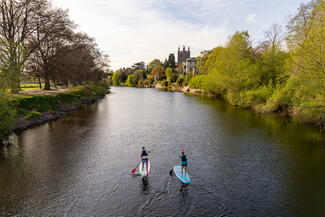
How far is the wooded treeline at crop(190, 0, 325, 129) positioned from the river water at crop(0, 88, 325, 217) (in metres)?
5.59

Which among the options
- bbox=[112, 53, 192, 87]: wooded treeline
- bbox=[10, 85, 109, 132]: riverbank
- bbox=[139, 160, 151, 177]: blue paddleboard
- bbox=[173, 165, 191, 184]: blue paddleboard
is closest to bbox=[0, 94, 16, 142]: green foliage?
bbox=[10, 85, 109, 132]: riverbank

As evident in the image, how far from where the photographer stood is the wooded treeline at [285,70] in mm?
28844

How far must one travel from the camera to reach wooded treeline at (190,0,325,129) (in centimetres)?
2884

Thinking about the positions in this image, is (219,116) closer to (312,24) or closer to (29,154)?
(312,24)

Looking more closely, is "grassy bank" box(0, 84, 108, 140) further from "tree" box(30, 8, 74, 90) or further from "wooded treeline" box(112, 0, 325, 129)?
"wooded treeline" box(112, 0, 325, 129)

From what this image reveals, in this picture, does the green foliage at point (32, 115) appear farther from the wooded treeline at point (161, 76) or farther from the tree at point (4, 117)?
the wooded treeline at point (161, 76)

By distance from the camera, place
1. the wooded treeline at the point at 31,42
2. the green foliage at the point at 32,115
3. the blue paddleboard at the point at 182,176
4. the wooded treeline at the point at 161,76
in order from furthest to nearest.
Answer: the wooded treeline at the point at 161,76, the green foliage at the point at 32,115, the wooded treeline at the point at 31,42, the blue paddleboard at the point at 182,176

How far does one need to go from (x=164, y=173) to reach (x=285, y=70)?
119 ft

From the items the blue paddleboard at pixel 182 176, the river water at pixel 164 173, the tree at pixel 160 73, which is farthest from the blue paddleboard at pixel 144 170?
the tree at pixel 160 73

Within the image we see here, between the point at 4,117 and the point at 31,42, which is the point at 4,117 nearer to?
the point at 4,117

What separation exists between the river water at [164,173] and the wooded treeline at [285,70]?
18.3 ft

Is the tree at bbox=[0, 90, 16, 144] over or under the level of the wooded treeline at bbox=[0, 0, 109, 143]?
under

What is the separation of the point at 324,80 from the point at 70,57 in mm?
56319

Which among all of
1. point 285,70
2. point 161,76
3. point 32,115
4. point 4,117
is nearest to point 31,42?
point 32,115
